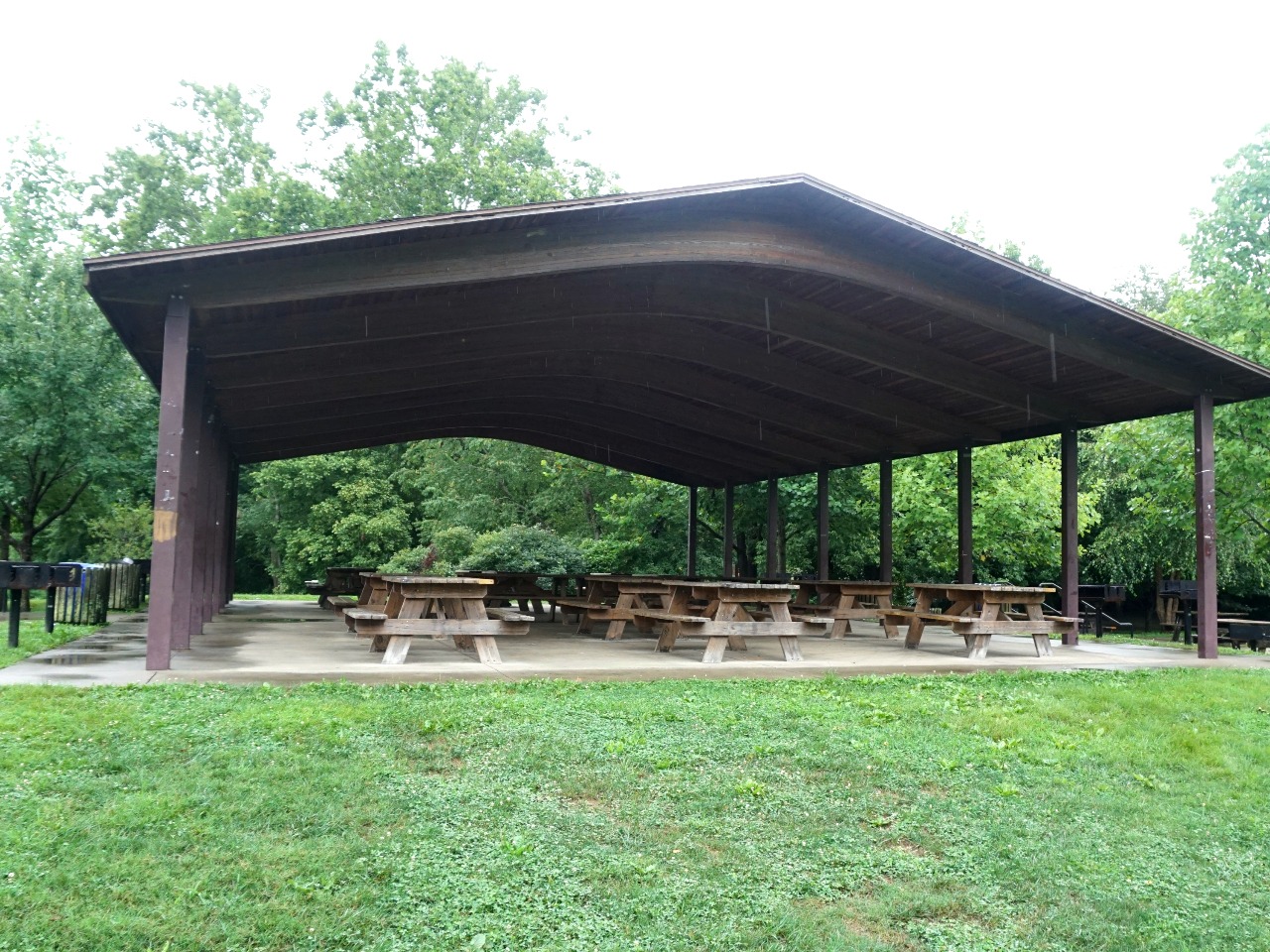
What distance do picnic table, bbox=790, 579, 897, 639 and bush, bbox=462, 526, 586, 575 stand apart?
27.0 feet

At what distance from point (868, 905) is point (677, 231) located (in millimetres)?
6171

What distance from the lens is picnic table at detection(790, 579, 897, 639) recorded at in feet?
40.8

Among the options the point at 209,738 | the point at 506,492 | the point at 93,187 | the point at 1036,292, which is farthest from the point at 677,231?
the point at 93,187

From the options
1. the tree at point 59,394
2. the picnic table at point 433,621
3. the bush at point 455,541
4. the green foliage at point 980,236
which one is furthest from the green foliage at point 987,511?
the tree at point 59,394

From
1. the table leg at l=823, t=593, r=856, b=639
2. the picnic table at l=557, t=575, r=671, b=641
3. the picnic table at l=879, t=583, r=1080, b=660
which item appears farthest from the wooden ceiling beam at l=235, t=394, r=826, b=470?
the picnic table at l=879, t=583, r=1080, b=660

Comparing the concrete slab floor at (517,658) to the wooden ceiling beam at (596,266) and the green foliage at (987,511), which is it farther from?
the green foliage at (987,511)

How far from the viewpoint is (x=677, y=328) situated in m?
12.0

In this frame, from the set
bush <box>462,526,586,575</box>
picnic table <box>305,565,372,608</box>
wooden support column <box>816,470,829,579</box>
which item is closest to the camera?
wooden support column <box>816,470,829,579</box>

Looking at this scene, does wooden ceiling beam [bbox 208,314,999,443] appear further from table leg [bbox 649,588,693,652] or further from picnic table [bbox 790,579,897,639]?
table leg [bbox 649,588,693,652]

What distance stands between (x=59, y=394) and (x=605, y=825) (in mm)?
16703

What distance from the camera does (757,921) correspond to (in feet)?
12.6

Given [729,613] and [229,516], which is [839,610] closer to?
[729,613]

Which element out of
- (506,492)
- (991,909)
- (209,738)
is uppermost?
(506,492)

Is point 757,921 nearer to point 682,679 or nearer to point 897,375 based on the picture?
point 682,679
